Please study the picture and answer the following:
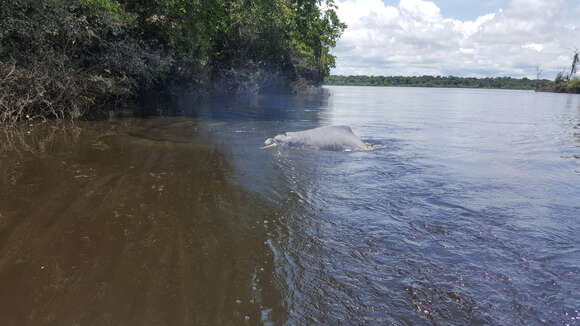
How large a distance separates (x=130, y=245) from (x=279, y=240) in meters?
1.54

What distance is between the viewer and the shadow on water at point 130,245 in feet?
10.0

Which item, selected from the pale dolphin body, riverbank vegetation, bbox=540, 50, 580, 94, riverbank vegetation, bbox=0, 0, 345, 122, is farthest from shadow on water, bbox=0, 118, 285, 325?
riverbank vegetation, bbox=540, 50, 580, 94

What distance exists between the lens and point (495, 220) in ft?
17.4

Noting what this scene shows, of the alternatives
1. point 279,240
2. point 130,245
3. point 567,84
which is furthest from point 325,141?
point 567,84

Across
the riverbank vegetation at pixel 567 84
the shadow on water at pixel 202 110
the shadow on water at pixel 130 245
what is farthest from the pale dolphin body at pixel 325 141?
the riverbank vegetation at pixel 567 84

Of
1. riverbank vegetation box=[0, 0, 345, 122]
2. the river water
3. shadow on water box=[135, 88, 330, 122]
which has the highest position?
riverbank vegetation box=[0, 0, 345, 122]

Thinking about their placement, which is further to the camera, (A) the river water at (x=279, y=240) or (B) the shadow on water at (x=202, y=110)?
(B) the shadow on water at (x=202, y=110)

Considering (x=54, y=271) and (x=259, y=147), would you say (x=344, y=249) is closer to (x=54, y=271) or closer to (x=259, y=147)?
(x=54, y=271)

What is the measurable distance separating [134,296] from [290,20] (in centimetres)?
2201

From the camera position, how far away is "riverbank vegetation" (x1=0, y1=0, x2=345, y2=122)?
39.5 ft

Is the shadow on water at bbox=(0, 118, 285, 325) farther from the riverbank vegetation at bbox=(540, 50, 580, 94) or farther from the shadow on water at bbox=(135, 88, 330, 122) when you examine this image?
the riverbank vegetation at bbox=(540, 50, 580, 94)

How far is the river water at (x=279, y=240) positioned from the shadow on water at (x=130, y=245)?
0.06ft

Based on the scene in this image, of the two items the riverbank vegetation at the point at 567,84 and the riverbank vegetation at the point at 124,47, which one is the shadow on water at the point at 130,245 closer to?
the riverbank vegetation at the point at 124,47

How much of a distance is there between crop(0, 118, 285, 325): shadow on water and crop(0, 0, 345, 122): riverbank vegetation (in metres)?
5.74
